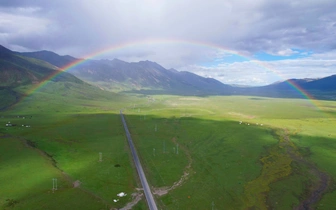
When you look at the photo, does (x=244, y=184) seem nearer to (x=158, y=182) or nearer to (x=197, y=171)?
(x=197, y=171)

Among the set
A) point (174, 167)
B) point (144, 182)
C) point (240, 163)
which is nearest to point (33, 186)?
point (144, 182)

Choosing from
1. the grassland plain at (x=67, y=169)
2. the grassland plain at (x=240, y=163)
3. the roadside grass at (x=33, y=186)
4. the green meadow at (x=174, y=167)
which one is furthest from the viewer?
the grassland plain at (x=240, y=163)

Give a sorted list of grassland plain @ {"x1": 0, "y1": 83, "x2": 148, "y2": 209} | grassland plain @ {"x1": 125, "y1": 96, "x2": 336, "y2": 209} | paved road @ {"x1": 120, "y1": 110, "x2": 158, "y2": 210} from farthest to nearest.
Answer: grassland plain @ {"x1": 125, "y1": 96, "x2": 336, "y2": 209}
grassland plain @ {"x1": 0, "y1": 83, "x2": 148, "y2": 209}
paved road @ {"x1": 120, "y1": 110, "x2": 158, "y2": 210}

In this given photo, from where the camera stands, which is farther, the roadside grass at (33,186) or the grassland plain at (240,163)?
the grassland plain at (240,163)

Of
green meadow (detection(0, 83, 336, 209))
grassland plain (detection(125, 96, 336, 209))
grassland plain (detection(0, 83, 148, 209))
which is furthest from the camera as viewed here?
grassland plain (detection(125, 96, 336, 209))

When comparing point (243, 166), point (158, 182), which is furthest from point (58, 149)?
point (243, 166)

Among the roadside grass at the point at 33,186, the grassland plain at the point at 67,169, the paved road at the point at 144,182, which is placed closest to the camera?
the roadside grass at the point at 33,186

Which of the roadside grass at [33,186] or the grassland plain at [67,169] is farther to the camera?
the grassland plain at [67,169]

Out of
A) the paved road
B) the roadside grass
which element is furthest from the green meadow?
the paved road

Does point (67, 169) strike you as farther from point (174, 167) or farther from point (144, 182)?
point (174, 167)

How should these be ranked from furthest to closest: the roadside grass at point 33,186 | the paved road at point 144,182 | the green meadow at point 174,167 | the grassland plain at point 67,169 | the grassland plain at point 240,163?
the grassland plain at point 240,163 → the green meadow at point 174,167 → the grassland plain at point 67,169 → the paved road at point 144,182 → the roadside grass at point 33,186

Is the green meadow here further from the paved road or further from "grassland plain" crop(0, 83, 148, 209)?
the paved road

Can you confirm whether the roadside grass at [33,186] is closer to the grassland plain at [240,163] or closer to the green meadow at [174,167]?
the green meadow at [174,167]

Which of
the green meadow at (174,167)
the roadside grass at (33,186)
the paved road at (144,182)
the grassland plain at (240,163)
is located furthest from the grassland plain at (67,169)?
the grassland plain at (240,163)
